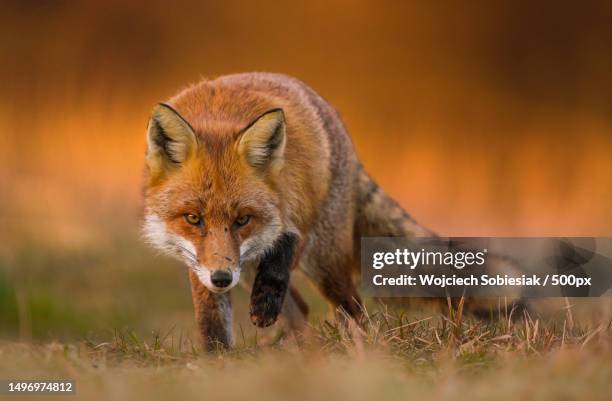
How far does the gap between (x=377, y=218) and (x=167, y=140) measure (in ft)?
7.22

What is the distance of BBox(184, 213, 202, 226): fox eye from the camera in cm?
471

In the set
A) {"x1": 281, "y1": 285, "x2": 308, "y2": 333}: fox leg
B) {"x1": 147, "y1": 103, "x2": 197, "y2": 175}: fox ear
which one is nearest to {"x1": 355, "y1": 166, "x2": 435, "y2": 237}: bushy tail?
{"x1": 281, "y1": 285, "x2": 308, "y2": 333}: fox leg

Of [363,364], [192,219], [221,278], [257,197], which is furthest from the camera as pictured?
[257,197]

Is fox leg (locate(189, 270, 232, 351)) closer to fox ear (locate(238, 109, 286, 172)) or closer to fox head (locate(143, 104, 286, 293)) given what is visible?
→ fox head (locate(143, 104, 286, 293))

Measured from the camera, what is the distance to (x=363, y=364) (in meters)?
3.70

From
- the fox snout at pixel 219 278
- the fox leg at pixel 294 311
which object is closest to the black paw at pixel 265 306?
the fox snout at pixel 219 278

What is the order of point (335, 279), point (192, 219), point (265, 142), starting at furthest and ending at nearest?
point (335, 279) < point (265, 142) < point (192, 219)

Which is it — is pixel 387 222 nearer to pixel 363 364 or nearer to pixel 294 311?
pixel 294 311

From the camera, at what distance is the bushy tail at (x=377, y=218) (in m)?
6.52

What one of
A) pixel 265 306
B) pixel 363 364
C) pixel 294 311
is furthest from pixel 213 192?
pixel 294 311

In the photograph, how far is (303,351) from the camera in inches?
169

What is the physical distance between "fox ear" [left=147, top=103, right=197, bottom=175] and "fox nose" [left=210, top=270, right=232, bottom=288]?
Answer: 85 cm

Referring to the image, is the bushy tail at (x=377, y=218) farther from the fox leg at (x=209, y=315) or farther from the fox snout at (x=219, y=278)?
the fox snout at (x=219, y=278)

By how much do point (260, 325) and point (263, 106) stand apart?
1582mm
